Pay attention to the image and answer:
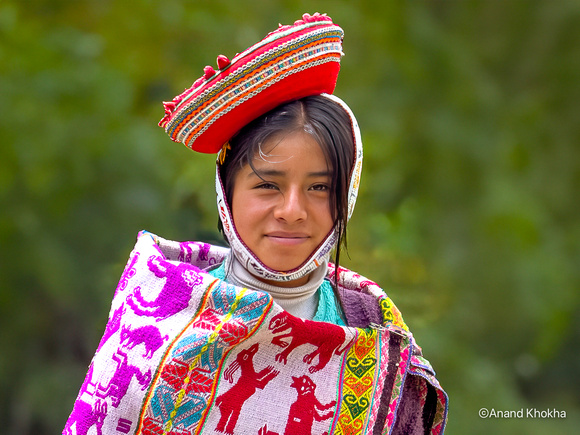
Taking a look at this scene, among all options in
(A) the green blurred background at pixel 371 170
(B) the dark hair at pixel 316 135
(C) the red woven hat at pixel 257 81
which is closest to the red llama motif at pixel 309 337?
(B) the dark hair at pixel 316 135

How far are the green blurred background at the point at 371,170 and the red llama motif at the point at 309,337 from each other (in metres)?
1.46

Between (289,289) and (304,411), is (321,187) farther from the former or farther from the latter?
(304,411)

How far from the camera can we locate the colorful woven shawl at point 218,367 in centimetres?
130

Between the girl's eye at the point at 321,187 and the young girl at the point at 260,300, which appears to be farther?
the girl's eye at the point at 321,187

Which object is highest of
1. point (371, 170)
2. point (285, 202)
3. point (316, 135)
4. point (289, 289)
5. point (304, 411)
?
point (371, 170)

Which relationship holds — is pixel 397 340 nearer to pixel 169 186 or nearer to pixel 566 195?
pixel 169 186

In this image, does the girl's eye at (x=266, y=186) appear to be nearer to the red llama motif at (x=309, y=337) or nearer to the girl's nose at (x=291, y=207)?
the girl's nose at (x=291, y=207)

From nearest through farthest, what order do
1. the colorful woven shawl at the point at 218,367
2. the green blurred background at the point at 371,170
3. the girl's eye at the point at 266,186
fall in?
the colorful woven shawl at the point at 218,367 → the girl's eye at the point at 266,186 → the green blurred background at the point at 371,170

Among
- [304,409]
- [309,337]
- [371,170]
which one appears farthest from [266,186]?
[371,170]

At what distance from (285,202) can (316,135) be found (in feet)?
0.51

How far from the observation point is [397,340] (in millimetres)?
1544

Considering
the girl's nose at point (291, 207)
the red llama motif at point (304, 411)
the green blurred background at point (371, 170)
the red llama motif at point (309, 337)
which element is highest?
the green blurred background at point (371, 170)

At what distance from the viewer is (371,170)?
3578 millimetres

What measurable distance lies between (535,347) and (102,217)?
3.14 metres
